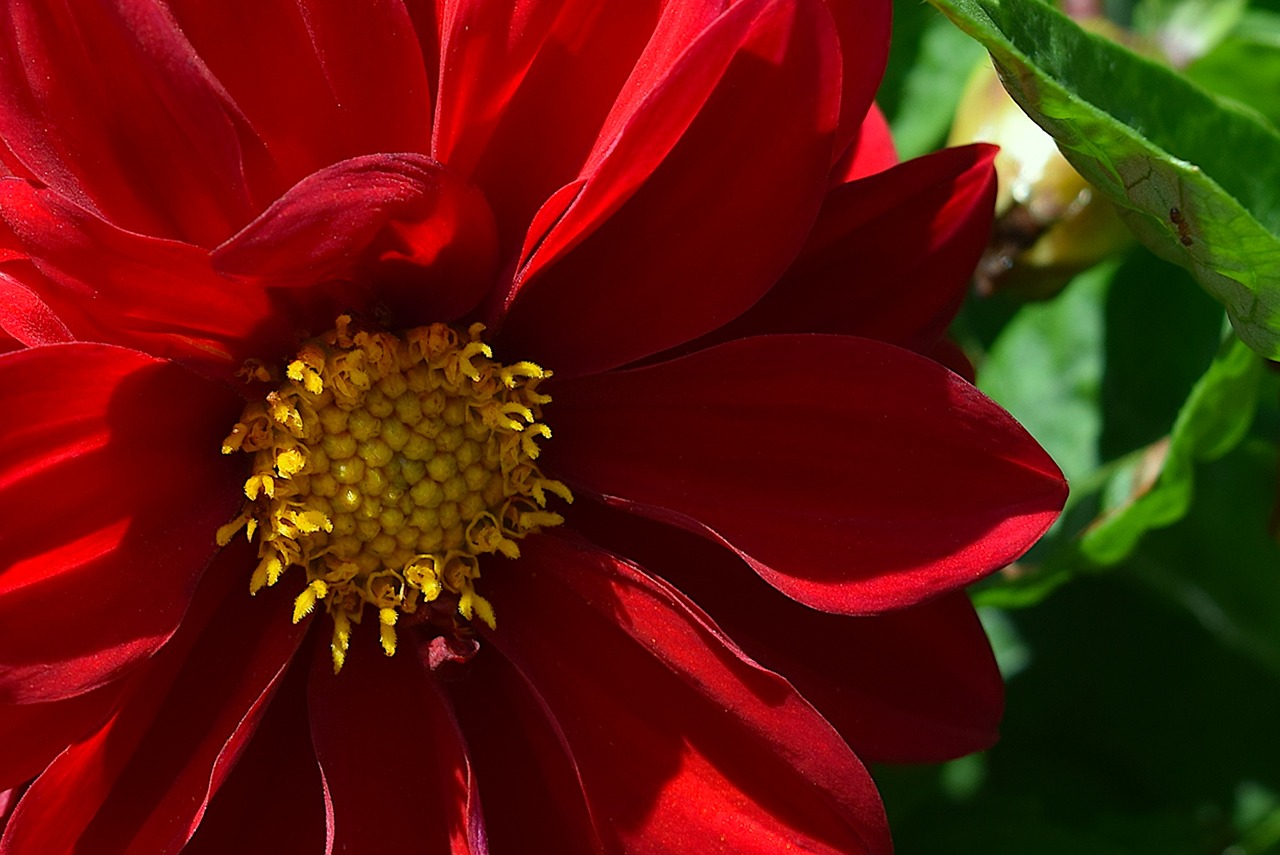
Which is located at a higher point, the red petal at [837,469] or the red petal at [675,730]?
the red petal at [837,469]

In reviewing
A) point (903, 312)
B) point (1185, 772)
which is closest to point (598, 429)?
point (903, 312)

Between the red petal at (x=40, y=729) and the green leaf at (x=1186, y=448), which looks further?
the green leaf at (x=1186, y=448)

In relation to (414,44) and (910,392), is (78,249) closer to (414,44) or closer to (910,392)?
(414,44)

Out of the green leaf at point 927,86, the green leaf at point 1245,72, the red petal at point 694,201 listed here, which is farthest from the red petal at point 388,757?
the green leaf at point 1245,72

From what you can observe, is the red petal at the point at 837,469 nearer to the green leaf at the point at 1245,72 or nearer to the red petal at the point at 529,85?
the red petal at the point at 529,85

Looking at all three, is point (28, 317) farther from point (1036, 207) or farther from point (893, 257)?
point (1036, 207)

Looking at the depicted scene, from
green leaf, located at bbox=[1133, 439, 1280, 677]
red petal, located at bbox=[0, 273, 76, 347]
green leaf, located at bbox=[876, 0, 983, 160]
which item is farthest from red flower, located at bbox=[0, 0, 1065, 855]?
green leaf, located at bbox=[1133, 439, 1280, 677]
